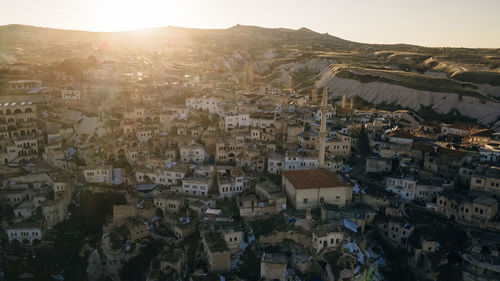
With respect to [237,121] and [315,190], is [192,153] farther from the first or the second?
[315,190]

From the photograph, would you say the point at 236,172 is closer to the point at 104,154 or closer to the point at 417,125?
the point at 104,154

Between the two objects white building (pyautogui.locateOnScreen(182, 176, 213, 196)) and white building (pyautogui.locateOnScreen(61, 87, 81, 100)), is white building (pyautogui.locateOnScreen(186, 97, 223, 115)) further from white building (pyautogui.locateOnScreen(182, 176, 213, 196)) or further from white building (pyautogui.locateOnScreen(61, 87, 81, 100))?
white building (pyautogui.locateOnScreen(182, 176, 213, 196))

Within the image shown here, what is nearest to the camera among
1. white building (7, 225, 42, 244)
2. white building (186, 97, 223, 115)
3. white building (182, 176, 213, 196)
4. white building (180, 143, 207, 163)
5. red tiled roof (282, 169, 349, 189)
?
red tiled roof (282, 169, 349, 189)

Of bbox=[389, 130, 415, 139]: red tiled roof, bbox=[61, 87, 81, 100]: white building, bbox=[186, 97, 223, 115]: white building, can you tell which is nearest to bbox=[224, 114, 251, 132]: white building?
bbox=[186, 97, 223, 115]: white building

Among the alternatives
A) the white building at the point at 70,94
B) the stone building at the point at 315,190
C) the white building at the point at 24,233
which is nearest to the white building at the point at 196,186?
the stone building at the point at 315,190

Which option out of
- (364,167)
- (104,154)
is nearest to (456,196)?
(364,167)

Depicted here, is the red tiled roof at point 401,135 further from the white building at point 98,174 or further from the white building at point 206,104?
the white building at point 98,174
